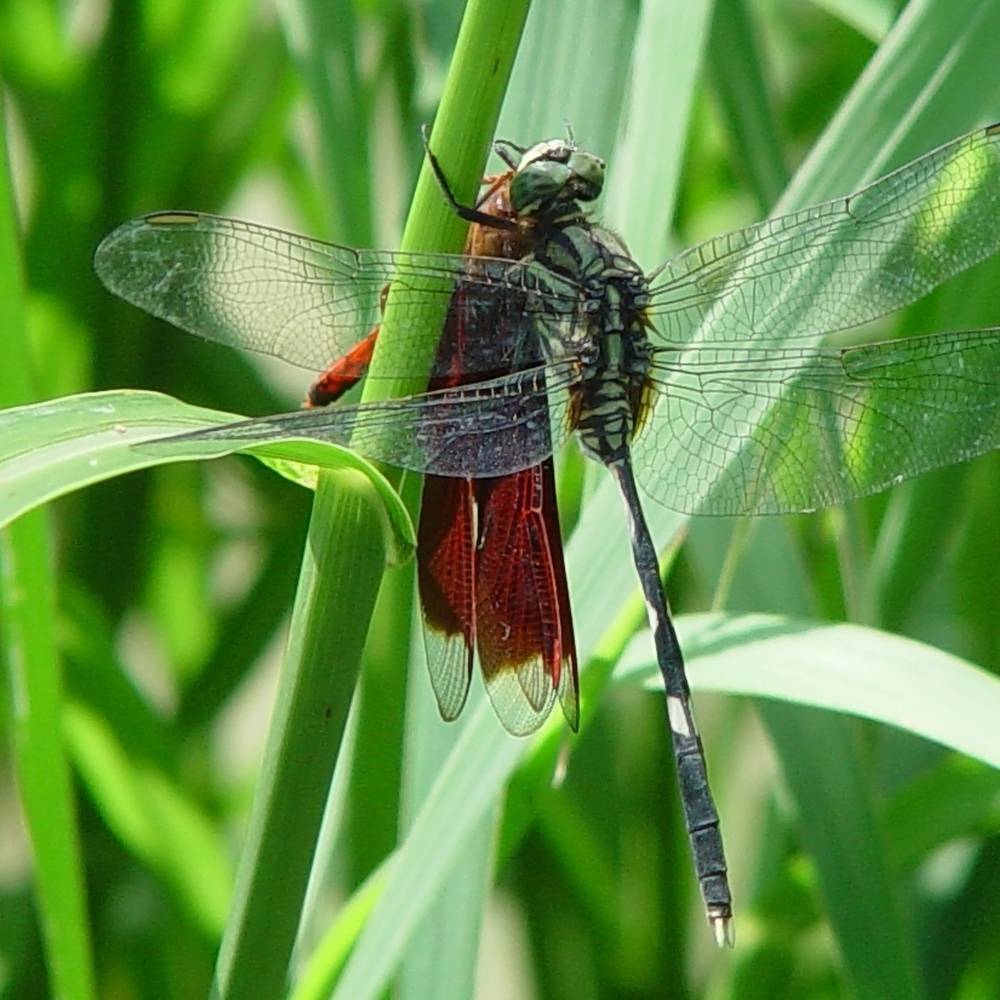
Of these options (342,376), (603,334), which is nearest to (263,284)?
(342,376)

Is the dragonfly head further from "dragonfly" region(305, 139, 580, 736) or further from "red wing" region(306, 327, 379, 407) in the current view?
"red wing" region(306, 327, 379, 407)

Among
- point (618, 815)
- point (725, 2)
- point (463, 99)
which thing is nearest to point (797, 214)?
point (725, 2)

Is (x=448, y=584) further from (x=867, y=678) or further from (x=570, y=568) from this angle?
(x=867, y=678)

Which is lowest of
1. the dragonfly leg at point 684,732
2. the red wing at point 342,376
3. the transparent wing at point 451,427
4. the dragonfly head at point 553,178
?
the dragonfly leg at point 684,732

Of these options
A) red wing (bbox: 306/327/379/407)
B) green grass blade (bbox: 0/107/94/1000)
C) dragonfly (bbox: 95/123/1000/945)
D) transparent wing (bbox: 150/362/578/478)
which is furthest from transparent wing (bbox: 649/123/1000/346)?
green grass blade (bbox: 0/107/94/1000)

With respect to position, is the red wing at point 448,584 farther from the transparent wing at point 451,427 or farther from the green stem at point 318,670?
the green stem at point 318,670

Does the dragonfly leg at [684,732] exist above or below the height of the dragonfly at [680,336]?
below

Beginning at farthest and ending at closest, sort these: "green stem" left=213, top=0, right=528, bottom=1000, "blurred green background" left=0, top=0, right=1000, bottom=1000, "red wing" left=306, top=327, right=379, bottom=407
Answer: "blurred green background" left=0, top=0, right=1000, bottom=1000 < "red wing" left=306, top=327, right=379, bottom=407 < "green stem" left=213, top=0, right=528, bottom=1000

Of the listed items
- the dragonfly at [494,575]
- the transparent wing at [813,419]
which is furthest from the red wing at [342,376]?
the transparent wing at [813,419]
